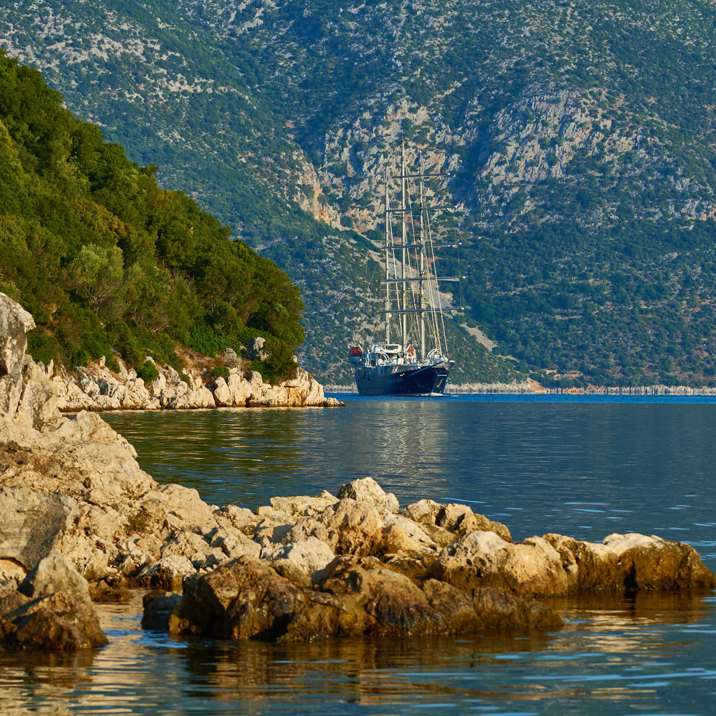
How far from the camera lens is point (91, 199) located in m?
111

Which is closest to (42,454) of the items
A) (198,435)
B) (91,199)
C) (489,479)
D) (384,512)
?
(384,512)

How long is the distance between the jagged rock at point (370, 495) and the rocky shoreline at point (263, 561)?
0.18 feet

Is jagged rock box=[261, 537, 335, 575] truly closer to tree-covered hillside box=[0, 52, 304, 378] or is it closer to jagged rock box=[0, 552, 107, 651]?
jagged rock box=[0, 552, 107, 651]

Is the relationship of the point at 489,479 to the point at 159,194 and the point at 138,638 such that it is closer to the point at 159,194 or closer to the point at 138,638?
the point at 138,638

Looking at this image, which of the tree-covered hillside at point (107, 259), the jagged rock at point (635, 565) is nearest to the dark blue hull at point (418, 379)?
the tree-covered hillside at point (107, 259)

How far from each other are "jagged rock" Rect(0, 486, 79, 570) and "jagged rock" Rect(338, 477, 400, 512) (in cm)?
830

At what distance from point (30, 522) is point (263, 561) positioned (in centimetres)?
476

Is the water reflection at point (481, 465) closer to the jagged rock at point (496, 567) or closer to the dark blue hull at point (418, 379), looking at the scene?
the jagged rock at point (496, 567)

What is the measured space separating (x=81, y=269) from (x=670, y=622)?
80.4 meters

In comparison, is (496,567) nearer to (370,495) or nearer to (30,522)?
(30,522)

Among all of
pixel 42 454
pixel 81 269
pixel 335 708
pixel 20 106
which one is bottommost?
pixel 335 708

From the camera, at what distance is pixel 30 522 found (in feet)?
74.7

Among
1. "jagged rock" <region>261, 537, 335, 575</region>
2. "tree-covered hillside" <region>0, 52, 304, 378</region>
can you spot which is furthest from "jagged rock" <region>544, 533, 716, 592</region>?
"tree-covered hillside" <region>0, 52, 304, 378</region>

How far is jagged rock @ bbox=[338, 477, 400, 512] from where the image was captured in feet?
97.1
